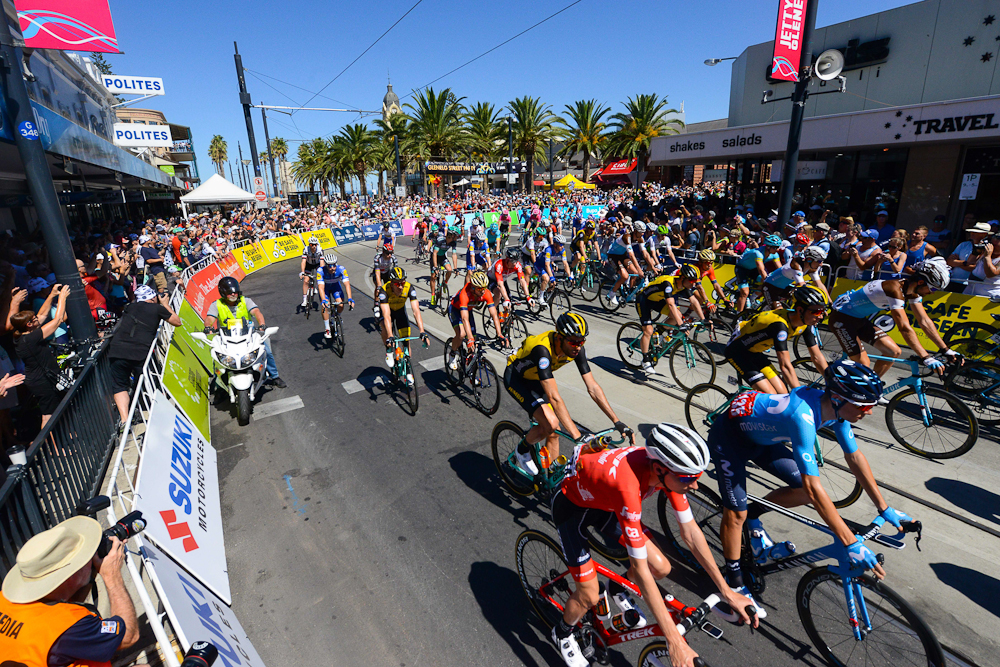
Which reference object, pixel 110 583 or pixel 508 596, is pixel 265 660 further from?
pixel 508 596

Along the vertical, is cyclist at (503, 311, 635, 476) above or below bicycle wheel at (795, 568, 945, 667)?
above

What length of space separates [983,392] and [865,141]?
11.8m

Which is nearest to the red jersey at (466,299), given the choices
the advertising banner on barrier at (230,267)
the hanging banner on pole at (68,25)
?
the hanging banner on pole at (68,25)

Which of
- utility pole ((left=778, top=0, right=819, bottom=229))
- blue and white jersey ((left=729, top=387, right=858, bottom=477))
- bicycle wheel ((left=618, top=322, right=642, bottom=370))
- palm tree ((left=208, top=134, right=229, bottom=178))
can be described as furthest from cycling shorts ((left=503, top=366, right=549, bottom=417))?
palm tree ((left=208, top=134, right=229, bottom=178))

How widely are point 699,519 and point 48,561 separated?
4.64m

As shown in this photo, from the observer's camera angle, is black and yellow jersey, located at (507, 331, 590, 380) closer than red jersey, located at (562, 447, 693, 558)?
No

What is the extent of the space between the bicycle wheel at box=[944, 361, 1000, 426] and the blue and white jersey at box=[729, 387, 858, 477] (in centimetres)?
452

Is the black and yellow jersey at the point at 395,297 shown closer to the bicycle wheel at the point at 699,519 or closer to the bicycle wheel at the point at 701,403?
the bicycle wheel at the point at 701,403

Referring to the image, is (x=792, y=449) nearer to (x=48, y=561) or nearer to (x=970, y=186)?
(x=48, y=561)

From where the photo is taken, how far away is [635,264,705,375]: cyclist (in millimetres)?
7914

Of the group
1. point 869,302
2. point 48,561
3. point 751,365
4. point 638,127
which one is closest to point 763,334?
point 751,365

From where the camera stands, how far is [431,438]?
271 inches

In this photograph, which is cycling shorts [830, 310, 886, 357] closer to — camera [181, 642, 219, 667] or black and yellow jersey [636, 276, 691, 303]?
black and yellow jersey [636, 276, 691, 303]

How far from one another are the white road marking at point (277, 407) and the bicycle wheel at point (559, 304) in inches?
248
